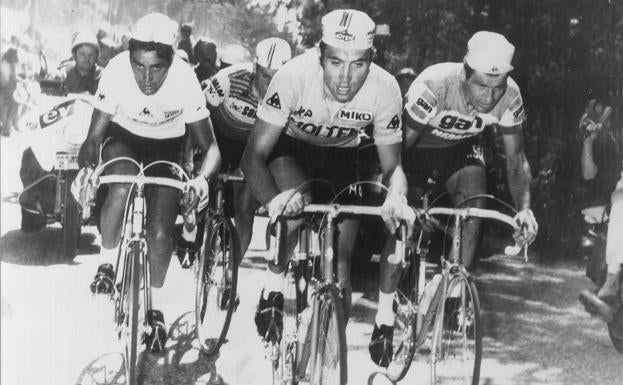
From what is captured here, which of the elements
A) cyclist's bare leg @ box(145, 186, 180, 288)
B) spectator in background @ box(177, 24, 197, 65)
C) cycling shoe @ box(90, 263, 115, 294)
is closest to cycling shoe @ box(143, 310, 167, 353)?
cyclist's bare leg @ box(145, 186, 180, 288)

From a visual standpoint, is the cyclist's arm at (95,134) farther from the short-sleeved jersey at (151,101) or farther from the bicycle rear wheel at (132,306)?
the bicycle rear wheel at (132,306)

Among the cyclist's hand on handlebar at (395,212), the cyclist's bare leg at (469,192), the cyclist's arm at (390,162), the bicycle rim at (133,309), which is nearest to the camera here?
the cyclist's hand on handlebar at (395,212)

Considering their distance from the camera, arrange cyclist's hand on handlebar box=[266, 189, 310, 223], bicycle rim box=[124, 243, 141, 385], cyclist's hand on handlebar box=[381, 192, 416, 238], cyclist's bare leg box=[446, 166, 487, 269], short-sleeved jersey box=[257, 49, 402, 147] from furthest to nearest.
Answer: cyclist's bare leg box=[446, 166, 487, 269] < short-sleeved jersey box=[257, 49, 402, 147] < bicycle rim box=[124, 243, 141, 385] < cyclist's hand on handlebar box=[381, 192, 416, 238] < cyclist's hand on handlebar box=[266, 189, 310, 223]

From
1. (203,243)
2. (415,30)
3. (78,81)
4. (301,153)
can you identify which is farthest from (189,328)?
(415,30)

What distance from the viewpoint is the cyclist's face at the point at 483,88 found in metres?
4.19

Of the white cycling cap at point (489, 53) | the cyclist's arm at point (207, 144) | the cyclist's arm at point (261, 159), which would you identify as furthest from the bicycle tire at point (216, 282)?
the white cycling cap at point (489, 53)

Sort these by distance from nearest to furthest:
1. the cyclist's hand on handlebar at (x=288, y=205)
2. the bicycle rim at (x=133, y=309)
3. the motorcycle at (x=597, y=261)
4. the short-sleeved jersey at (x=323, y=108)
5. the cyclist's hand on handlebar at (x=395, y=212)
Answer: the cyclist's hand on handlebar at (x=288, y=205) → the cyclist's hand on handlebar at (x=395, y=212) → the bicycle rim at (x=133, y=309) → the short-sleeved jersey at (x=323, y=108) → the motorcycle at (x=597, y=261)

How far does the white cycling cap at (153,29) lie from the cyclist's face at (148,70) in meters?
0.08

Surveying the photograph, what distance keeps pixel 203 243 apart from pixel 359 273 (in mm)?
915

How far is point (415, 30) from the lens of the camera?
14.6 feet

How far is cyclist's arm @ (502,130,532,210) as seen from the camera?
4.35 metres

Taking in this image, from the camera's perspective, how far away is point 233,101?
180 inches

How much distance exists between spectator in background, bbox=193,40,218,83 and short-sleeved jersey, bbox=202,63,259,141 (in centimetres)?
5

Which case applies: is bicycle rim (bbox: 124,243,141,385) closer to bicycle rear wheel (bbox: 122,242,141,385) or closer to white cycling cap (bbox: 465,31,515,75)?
bicycle rear wheel (bbox: 122,242,141,385)
